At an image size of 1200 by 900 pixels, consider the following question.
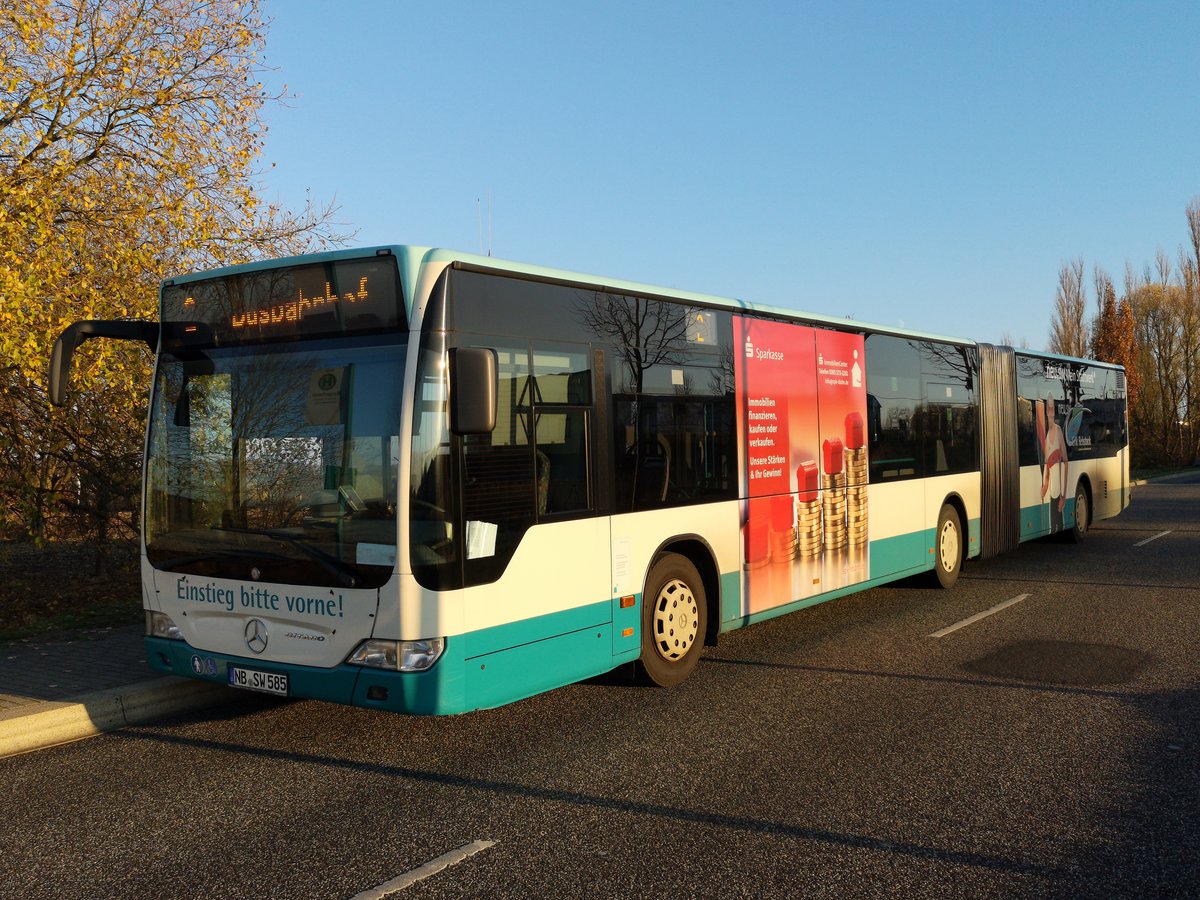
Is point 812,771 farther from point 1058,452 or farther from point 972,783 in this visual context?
point 1058,452

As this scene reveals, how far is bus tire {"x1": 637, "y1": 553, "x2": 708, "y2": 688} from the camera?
7.12 metres

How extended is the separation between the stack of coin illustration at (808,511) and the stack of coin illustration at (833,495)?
116 millimetres

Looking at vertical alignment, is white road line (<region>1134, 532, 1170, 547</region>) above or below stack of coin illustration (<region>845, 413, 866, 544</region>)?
below

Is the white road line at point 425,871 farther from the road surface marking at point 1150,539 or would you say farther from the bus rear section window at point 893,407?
the road surface marking at point 1150,539

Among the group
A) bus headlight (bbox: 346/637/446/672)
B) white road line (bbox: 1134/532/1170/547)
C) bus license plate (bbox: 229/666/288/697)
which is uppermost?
bus headlight (bbox: 346/637/446/672)

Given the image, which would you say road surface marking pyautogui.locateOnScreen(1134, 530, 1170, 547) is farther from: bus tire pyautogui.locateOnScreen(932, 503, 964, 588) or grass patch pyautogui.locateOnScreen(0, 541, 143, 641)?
grass patch pyautogui.locateOnScreen(0, 541, 143, 641)

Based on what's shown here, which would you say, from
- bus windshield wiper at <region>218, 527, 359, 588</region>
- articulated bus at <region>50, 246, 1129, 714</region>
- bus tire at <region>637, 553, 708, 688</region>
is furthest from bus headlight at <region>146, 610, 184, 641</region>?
bus tire at <region>637, 553, 708, 688</region>

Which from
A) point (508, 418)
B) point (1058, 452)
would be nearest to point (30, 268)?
point (508, 418)

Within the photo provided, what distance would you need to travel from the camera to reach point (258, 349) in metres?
6.07

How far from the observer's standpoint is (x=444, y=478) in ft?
17.9

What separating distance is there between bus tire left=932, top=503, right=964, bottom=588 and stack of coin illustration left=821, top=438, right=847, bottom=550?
2.54 metres

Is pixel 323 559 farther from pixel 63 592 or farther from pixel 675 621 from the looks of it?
pixel 63 592

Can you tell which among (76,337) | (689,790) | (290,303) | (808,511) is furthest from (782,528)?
(76,337)

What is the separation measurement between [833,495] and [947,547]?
3.23 meters
